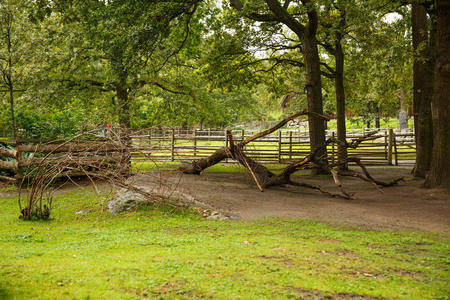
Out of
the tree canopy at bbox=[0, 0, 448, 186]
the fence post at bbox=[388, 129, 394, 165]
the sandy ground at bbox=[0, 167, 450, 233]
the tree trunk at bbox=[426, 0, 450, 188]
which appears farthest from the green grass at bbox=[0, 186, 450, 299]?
the fence post at bbox=[388, 129, 394, 165]

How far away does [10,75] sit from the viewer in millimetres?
16094

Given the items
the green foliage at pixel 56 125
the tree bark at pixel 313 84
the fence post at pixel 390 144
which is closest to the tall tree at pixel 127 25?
the green foliage at pixel 56 125

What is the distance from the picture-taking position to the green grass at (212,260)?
3.68 m

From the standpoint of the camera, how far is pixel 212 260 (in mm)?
4598

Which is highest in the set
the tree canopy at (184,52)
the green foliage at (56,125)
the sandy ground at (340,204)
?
the tree canopy at (184,52)

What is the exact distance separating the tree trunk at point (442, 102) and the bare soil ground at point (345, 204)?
537mm

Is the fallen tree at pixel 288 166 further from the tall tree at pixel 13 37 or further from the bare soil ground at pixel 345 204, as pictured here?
the tall tree at pixel 13 37

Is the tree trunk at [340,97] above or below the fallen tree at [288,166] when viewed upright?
above

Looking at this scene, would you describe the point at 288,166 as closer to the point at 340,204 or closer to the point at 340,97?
the point at 340,204

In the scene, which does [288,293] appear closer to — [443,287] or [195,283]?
[195,283]

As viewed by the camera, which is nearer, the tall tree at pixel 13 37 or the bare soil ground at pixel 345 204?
the bare soil ground at pixel 345 204

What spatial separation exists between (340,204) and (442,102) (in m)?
3.97

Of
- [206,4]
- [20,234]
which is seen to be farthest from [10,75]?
[20,234]

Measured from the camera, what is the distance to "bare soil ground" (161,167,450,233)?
771cm
